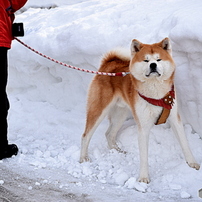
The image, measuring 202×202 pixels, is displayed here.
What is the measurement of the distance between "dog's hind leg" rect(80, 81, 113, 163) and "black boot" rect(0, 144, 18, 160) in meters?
0.71

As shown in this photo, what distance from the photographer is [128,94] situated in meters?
3.49

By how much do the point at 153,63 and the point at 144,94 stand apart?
0.35m

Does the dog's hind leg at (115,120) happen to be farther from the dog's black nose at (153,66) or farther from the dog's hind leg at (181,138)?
the dog's black nose at (153,66)

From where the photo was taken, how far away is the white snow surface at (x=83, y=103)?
3148mm

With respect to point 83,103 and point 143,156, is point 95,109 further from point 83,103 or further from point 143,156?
point 83,103

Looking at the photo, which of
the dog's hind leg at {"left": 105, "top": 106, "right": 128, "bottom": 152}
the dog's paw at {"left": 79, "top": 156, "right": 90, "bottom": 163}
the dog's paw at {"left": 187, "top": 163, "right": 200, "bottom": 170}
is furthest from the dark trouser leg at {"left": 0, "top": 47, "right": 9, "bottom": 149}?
the dog's paw at {"left": 187, "top": 163, "right": 200, "bottom": 170}

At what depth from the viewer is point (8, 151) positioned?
3.72 meters

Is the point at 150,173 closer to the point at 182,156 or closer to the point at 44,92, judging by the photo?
the point at 182,156

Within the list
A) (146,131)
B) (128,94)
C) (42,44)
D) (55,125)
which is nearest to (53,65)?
(42,44)

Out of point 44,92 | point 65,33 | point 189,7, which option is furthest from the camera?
point 44,92

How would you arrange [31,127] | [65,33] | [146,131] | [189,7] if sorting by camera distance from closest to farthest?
1. [146,131]
2. [189,7]
3. [31,127]
4. [65,33]

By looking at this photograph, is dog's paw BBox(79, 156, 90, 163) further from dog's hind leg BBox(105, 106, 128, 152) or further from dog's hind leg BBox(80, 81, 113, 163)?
dog's hind leg BBox(105, 106, 128, 152)

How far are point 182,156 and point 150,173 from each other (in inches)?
16.0

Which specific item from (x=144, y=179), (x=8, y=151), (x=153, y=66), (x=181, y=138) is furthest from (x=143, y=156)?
(x=8, y=151)
